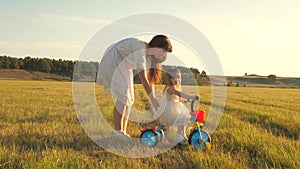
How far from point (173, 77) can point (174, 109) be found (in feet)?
1.71

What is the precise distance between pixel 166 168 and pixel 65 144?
5.78 feet

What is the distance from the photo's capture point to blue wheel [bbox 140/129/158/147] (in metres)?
4.87

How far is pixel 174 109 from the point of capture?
5.25 meters

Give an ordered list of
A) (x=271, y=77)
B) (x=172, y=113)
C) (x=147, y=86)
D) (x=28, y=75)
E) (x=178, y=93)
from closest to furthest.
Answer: (x=147, y=86), (x=178, y=93), (x=172, y=113), (x=28, y=75), (x=271, y=77)

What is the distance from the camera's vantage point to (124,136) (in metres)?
5.06

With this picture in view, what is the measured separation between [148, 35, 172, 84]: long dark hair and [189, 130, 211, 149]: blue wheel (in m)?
1.02

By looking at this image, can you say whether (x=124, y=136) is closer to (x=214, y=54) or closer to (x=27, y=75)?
(x=214, y=54)

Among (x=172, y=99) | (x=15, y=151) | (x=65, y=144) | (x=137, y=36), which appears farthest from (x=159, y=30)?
(x=15, y=151)

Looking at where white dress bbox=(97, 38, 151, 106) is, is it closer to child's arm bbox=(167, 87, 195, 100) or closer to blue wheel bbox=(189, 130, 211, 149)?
child's arm bbox=(167, 87, 195, 100)

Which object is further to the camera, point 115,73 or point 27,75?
point 27,75

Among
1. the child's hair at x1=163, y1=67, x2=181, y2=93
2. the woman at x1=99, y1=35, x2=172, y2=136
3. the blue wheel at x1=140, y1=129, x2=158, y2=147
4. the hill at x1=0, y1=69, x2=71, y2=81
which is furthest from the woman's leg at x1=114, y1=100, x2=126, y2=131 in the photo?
the hill at x1=0, y1=69, x2=71, y2=81

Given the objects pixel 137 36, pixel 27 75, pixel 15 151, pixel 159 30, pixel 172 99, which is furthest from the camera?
pixel 27 75

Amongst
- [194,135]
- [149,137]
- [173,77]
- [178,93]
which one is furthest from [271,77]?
[149,137]

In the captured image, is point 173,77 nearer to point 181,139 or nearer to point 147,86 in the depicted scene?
point 147,86
